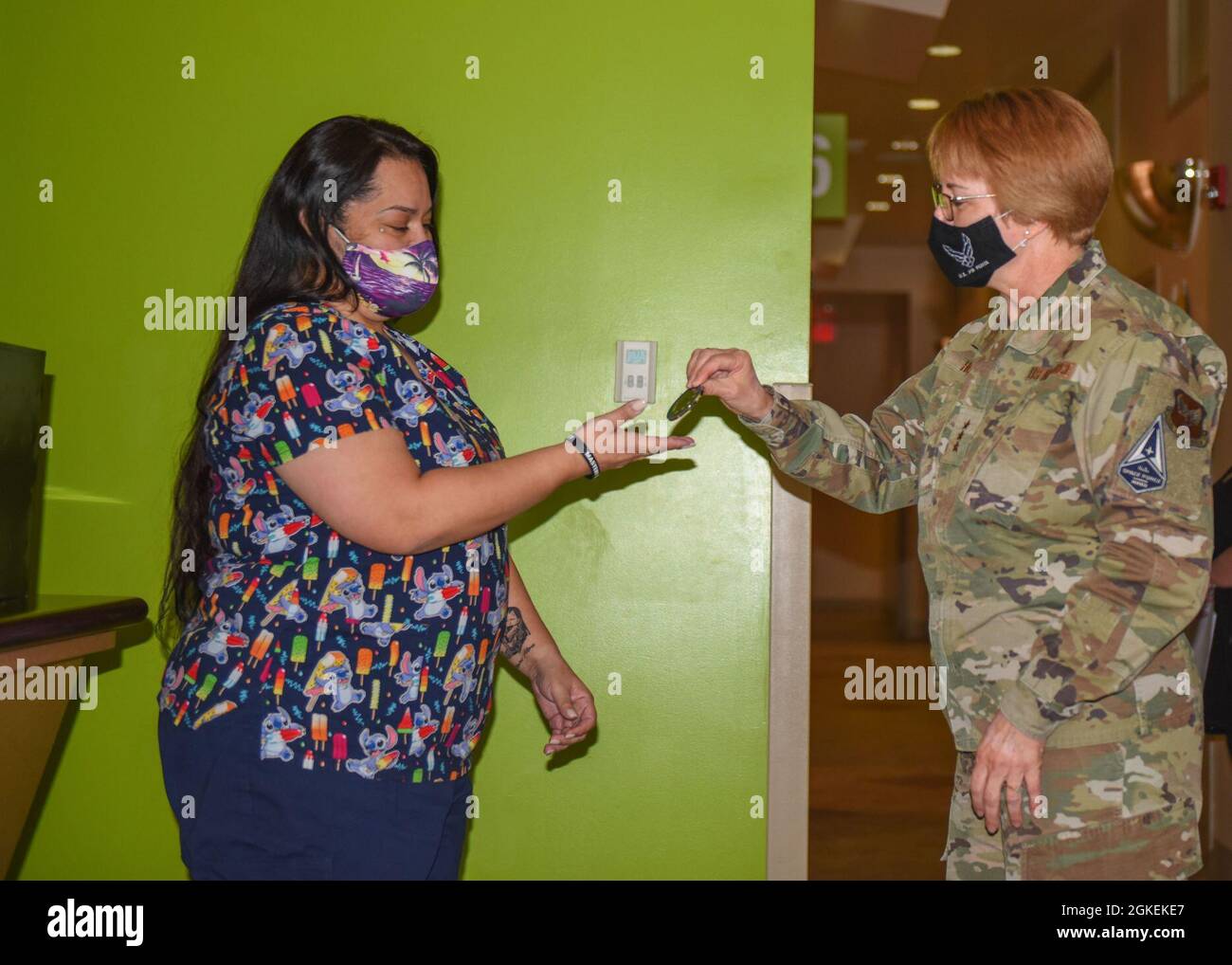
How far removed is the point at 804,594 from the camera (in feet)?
Result: 8.11

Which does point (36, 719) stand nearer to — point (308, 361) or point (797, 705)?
point (308, 361)

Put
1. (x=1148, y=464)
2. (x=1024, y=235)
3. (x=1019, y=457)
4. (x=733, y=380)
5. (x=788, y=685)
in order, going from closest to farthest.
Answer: (x=1148, y=464) < (x=1019, y=457) < (x=1024, y=235) < (x=733, y=380) < (x=788, y=685)

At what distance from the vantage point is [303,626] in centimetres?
159

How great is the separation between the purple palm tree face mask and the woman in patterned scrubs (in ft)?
0.28

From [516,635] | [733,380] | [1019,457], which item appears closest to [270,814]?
[516,635]

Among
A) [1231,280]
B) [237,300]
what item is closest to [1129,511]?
[237,300]

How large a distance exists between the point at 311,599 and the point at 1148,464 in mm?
1087

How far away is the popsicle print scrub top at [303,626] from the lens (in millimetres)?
1575

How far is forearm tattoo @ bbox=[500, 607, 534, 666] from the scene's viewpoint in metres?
2.03

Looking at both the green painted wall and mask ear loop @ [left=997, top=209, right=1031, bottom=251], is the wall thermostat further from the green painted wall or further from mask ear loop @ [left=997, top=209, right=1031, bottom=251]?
mask ear loop @ [left=997, top=209, right=1031, bottom=251]

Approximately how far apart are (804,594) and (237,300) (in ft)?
4.15

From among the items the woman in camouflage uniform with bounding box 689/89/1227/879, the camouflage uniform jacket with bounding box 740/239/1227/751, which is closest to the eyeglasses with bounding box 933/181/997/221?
the woman in camouflage uniform with bounding box 689/89/1227/879

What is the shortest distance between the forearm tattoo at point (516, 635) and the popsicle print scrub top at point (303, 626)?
1.19 feet

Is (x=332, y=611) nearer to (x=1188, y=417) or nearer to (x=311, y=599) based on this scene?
(x=311, y=599)
